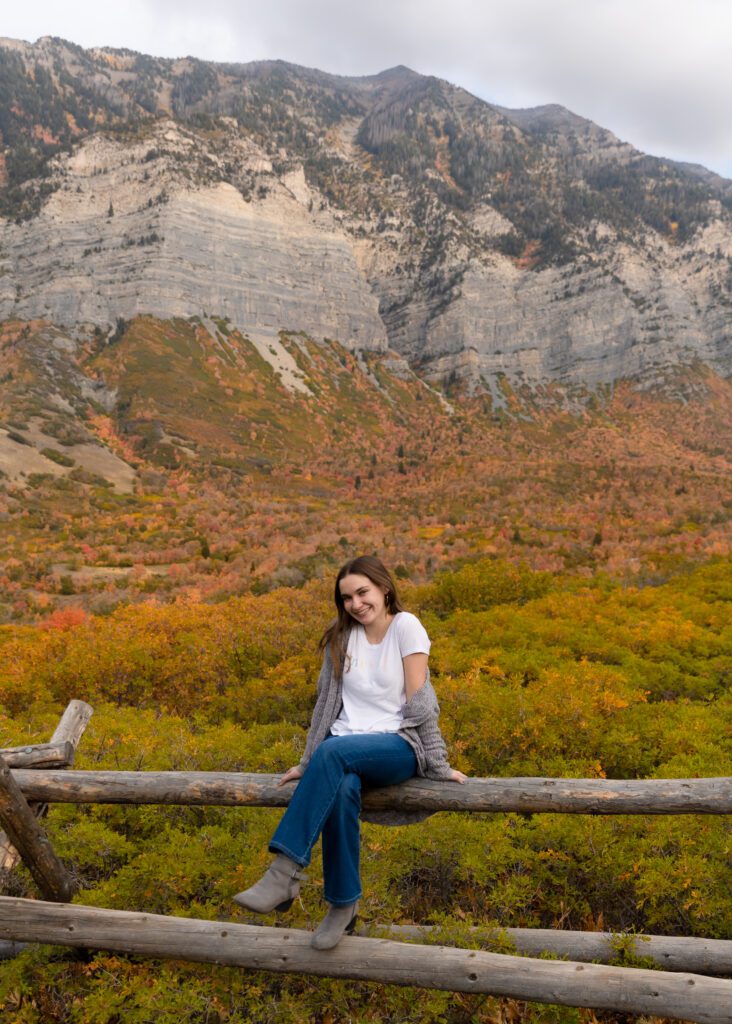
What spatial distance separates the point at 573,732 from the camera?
7.13 meters

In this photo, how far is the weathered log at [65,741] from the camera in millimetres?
4078

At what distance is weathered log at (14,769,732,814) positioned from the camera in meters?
3.47

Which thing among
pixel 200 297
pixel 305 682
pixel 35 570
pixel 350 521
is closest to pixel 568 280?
pixel 200 297

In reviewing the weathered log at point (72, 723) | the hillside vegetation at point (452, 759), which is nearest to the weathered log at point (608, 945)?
the hillside vegetation at point (452, 759)

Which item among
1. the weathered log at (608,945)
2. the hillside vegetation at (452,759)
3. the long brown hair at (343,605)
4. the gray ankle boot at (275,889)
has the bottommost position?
the hillside vegetation at (452,759)

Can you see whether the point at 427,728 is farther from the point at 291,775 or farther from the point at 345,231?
the point at 345,231

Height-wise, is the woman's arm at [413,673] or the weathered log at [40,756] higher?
the woman's arm at [413,673]

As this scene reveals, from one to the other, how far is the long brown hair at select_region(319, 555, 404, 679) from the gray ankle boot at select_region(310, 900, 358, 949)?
130 cm

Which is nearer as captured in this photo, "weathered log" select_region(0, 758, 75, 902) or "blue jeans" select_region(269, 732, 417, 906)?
"blue jeans" select_region(269, 732, 417, 906)

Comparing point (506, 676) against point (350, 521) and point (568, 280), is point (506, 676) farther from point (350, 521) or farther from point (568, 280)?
point (568, 280)

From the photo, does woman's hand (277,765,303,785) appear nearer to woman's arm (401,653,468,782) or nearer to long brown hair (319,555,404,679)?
long brown hair (319,555,404,679)

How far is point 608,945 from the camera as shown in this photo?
364cm

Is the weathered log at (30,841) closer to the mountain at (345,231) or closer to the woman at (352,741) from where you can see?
the woman at (352,741)

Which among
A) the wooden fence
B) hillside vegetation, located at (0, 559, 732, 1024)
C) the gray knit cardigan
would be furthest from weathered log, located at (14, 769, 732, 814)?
hillside vegetation, located at (0, 559, 732, 1024)
